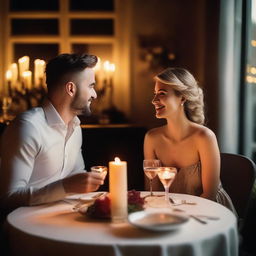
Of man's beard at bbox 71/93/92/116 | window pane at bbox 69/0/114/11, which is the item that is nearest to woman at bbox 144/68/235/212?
man's beard at bbox 71/93/92/116

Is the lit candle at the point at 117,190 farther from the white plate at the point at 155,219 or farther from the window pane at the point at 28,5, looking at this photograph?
the window pane at the point at 28,5

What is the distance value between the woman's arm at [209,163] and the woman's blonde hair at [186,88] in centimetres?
21

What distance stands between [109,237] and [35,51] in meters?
3.78

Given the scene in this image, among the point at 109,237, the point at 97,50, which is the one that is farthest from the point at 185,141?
the point at 97,50

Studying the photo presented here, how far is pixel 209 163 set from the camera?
7.38 ft

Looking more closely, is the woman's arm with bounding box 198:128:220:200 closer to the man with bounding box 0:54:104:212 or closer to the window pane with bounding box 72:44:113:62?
the man with bounding box 0:54:104:212

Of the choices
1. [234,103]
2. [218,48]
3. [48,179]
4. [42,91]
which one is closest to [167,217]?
[48,179]

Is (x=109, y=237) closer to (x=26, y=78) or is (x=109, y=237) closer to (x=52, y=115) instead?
(x=52, y=115)

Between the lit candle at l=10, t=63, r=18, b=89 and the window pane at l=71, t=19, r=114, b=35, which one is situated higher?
the window pane at l=71, t=19, r=114, b=35

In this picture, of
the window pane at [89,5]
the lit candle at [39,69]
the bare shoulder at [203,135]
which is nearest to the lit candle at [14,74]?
the lit candle at [39,69]

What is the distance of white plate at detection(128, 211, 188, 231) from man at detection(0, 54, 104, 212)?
0.82ft

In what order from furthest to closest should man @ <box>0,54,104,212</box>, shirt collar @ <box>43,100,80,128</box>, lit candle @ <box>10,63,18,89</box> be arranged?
lit candle @ <box>10,63,18,89</box> < shirt collar @ <box>43,100,80,128</box> < man @ <box>0,54,104,212</box>

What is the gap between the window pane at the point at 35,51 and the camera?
4.79 meters

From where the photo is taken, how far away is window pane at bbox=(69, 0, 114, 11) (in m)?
4.84
